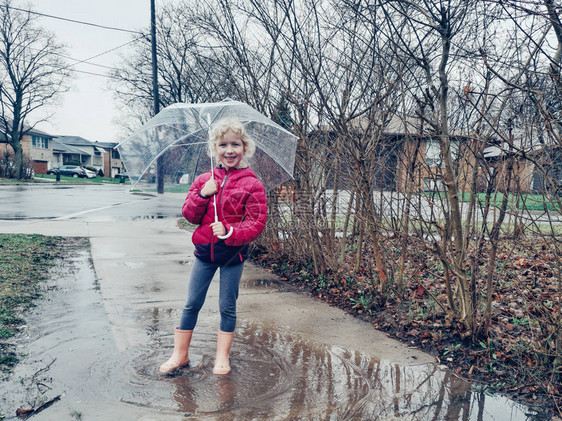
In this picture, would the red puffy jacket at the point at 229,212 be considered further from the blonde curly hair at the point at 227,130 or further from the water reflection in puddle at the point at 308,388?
the water reflection in puddle at the point at 308,388

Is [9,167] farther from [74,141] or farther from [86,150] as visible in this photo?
[74,141]

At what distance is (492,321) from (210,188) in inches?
108

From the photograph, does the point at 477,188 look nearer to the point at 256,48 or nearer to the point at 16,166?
the point at 256,48

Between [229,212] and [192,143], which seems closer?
[229,212]

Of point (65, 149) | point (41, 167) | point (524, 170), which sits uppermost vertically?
point (65, 149)

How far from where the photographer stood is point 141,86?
3050 centimetres

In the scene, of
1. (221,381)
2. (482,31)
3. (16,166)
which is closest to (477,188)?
(482,31)

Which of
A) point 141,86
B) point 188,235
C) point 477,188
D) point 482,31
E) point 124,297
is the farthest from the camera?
point 141,86

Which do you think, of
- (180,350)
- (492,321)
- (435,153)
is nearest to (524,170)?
(435,153)

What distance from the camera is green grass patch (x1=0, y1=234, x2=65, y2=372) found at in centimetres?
370

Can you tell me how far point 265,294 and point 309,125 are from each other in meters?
1.98

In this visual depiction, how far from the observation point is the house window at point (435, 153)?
389 centimetres

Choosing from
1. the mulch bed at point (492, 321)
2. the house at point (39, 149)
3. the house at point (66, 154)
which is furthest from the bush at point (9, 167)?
the mulch bed at point (492, 321)

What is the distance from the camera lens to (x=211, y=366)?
333 cm
